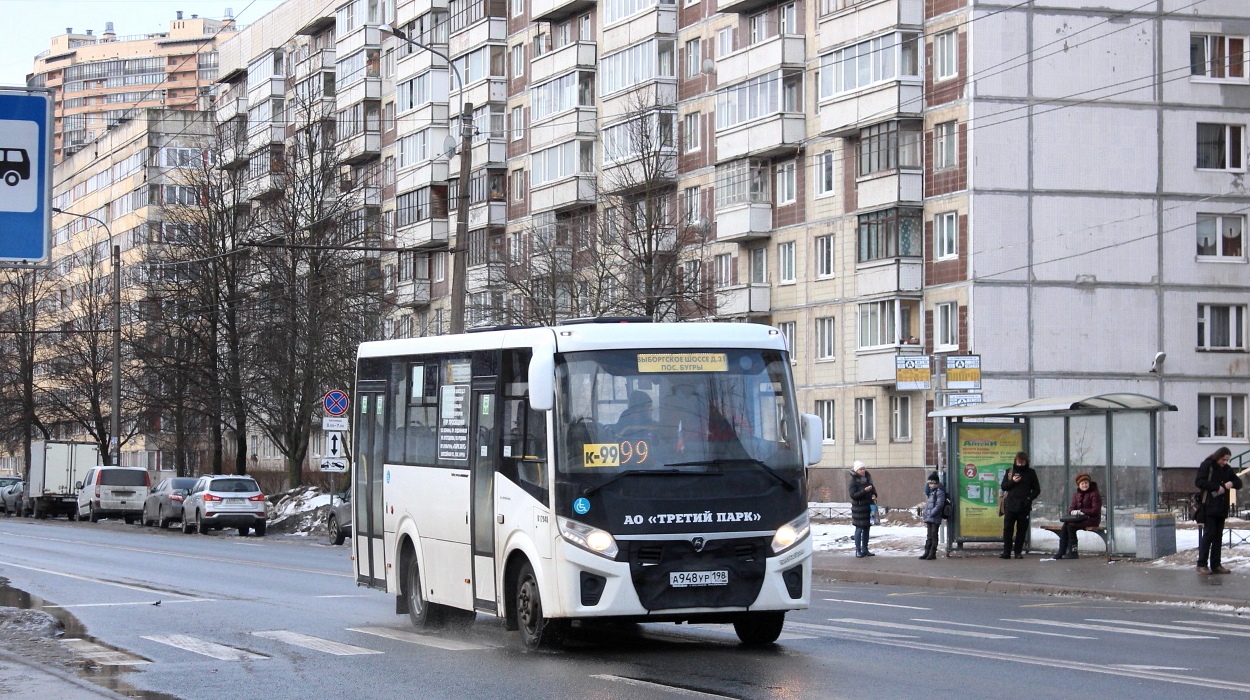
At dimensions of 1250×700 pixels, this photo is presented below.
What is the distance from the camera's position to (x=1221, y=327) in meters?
52.6

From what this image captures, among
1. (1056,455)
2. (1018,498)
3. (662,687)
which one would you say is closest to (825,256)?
(1056,455)

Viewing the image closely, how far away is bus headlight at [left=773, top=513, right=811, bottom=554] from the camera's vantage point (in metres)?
14.1

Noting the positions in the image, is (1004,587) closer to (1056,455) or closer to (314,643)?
(1056,455)

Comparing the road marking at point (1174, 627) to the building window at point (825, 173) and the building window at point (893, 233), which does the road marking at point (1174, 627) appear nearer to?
the building window at point (893, 233)

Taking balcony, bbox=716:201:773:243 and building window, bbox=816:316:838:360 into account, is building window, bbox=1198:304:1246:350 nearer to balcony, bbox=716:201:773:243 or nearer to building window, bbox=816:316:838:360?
building window, bbox=816:316:838:360

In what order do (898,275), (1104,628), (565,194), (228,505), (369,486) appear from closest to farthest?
(1104,628) → (369,486) → (228,505) → (898,275) → (565,194)

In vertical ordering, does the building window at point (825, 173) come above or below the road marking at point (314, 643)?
above

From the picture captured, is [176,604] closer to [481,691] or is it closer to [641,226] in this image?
[481,691]

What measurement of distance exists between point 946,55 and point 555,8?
23.0 meters

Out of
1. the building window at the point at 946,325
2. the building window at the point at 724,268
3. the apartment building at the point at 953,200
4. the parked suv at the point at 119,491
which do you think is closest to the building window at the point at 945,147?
the apartment building at the point at 953,200

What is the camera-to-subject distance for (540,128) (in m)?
71.2

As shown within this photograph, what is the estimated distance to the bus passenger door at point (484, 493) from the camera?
15086mm

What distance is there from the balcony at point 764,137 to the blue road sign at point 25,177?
149ft

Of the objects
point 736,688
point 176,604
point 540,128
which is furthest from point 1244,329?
point 736,688
